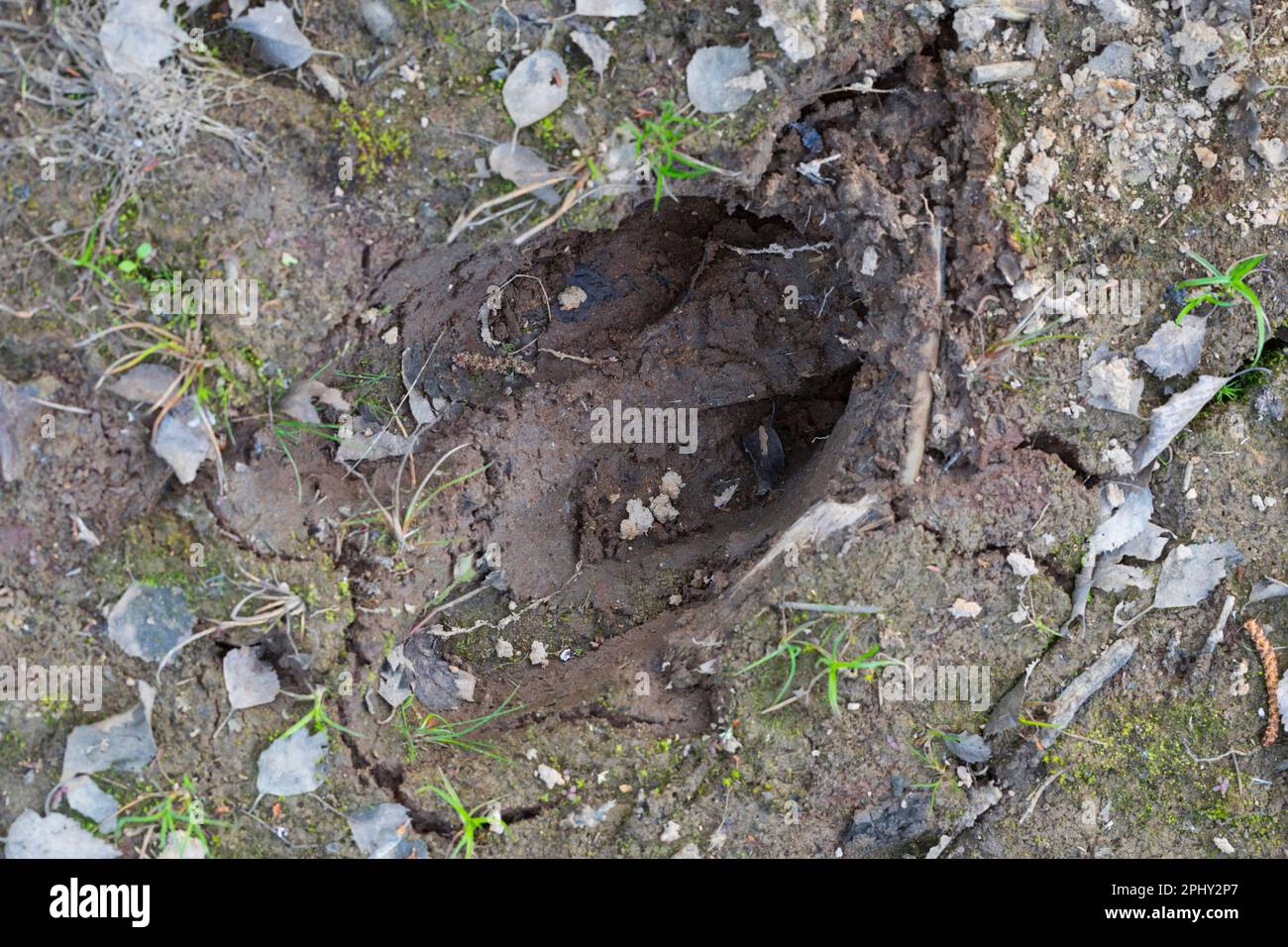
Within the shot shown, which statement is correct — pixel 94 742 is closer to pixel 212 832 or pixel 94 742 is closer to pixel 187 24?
pixel 212 832

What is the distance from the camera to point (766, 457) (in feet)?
9.67

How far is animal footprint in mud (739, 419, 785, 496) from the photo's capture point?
2.94 metres

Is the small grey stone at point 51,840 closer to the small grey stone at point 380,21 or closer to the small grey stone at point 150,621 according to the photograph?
the small grey stone at point 150,621

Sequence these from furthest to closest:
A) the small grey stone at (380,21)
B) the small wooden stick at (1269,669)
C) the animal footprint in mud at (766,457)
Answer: the animal footprint in mud at (766,457), the small wooden stick at (1269,669), the small grey stone at (380,21)

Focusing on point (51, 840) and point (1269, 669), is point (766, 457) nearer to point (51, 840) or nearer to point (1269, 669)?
point (1269, 669)

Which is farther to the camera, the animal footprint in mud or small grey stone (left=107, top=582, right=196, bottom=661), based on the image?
the animal footprint in mud

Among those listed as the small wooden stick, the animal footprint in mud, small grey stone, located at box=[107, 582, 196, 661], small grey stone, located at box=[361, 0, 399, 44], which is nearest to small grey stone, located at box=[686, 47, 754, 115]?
small grey stone, located at box=[361, 0, 399, 44]

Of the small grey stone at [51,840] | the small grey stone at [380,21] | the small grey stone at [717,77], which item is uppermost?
the small grey stone at [380,21]

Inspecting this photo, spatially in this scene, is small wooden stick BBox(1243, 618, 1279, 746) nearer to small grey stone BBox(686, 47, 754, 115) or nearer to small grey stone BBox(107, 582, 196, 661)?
small grey stone BBox(686, 47, 754, 115)

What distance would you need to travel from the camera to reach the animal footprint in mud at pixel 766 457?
9.64 ft

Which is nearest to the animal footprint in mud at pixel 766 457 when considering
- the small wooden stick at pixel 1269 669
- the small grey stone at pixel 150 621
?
the small wooden stick at pixel 1269 669

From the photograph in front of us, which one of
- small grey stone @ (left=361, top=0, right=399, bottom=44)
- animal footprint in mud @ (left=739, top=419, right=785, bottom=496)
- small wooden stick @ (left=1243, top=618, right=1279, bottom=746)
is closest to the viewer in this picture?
small grey stone @ (left=361, top=0, right=399, bottom=44)

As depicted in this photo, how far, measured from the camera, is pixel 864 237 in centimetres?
246

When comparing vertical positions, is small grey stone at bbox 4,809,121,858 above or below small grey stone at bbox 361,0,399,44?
below
